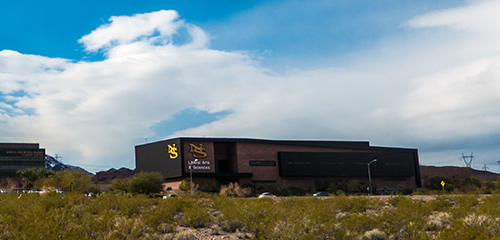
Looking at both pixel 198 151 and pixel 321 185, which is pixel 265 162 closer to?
pixel 321 185

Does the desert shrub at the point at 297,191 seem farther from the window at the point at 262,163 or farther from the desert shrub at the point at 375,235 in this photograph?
the desert shrub at the point at 375,235

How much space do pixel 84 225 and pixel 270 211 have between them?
24.3ft

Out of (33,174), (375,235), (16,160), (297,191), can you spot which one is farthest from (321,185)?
(16,160)

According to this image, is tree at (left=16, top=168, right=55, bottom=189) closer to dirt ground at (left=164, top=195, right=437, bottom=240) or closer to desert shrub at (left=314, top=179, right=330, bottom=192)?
desert shrub at (left=314, top=179, right=330, bottom=192)

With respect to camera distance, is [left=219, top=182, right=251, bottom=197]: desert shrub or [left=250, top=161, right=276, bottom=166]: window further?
[left=250, top=161, right=276, bottom=166]: window

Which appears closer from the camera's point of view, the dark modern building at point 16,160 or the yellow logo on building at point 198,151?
the yellow logo on building at point 198,151

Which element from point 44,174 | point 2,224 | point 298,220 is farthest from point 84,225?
point 44,174

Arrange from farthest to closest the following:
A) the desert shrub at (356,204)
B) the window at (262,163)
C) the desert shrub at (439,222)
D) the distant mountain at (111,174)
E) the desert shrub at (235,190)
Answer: the distant mountain at (111,174), the window at (262,163), the desert shrub at (235,190), the desert shrub at (356,204), the desert shrub at (439,222)

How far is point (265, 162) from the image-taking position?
86000mm

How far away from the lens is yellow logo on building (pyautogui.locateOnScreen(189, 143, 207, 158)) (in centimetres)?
8094

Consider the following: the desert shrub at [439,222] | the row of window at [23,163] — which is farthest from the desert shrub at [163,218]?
the row of window at [23,163]

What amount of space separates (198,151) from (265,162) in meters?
13.2

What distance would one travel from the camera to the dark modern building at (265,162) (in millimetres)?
81000

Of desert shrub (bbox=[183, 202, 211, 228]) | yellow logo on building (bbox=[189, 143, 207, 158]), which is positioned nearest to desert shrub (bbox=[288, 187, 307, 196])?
yellow logo on building (bbox=[189, 143, 207, 158])
